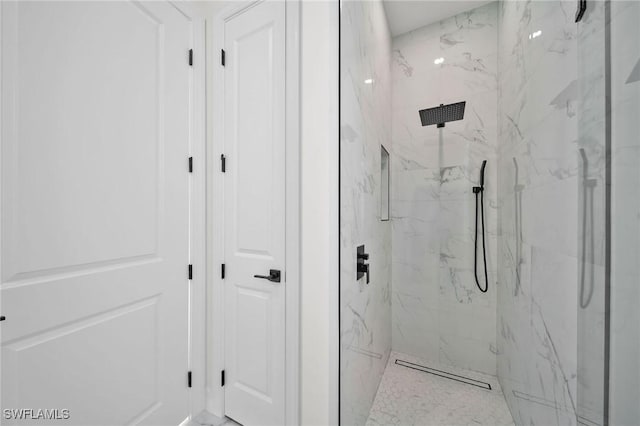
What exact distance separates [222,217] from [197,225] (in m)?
0.15

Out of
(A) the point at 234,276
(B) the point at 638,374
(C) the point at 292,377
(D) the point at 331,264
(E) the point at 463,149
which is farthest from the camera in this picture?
(A) the point at 234,276

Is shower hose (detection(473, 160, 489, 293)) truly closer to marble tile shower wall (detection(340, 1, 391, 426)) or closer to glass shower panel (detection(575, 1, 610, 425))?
marble tile shower wall (detection(340, 1, 391, 426))

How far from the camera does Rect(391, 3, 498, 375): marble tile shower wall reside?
1.25m

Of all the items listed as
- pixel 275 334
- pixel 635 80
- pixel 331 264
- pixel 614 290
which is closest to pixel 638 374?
pixel 614 290

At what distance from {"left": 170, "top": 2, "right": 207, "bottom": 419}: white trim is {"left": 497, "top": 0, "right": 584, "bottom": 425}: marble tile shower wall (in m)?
1.55

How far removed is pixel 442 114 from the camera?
4.07ft

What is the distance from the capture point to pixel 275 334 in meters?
1.22

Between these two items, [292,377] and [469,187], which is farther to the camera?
[469,187]

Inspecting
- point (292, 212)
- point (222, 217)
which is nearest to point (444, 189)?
point (292, 212)

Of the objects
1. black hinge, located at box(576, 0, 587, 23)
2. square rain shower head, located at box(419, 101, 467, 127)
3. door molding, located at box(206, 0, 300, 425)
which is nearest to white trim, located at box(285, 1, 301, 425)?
door molding, located at box(206, 0, 300, 425)

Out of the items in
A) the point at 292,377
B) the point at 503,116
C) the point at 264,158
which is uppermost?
the point at 503,116

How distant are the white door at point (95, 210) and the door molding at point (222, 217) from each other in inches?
5.6

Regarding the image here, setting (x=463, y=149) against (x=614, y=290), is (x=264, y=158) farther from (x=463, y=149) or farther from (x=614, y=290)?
(x=614, y=290)

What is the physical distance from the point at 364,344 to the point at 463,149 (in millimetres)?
1120
